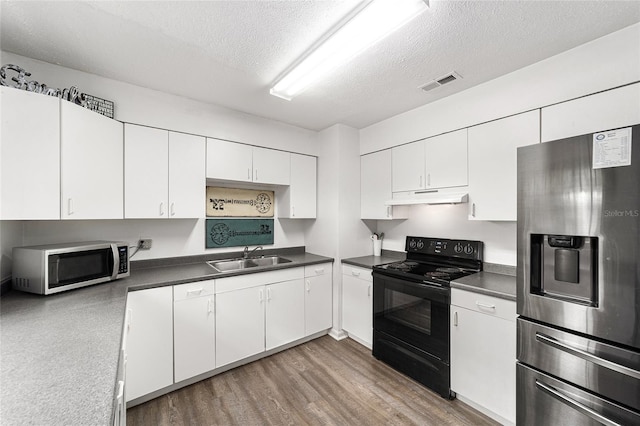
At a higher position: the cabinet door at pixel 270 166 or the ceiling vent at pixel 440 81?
the ceiling vent at pixel 440 81

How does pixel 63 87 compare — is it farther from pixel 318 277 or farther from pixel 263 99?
pixel 318 277

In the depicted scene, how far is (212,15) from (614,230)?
2.27m

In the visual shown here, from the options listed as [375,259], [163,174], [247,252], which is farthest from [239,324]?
[375,259]

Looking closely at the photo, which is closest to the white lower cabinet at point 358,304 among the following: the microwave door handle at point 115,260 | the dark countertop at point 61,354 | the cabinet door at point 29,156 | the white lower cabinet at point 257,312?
the white lower cabinet at point 257,312

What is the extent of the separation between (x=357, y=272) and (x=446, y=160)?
1436 millimetres

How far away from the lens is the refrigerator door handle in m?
1.17

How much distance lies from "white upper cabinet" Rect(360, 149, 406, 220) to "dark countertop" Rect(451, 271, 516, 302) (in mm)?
1045

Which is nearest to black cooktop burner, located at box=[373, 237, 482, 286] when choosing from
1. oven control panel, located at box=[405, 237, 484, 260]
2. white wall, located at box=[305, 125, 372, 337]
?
oven control panel, located at box=[405, 237, 484, 260]

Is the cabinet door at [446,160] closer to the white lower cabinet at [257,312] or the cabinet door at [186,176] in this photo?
the white lower cabinet at [257,312]

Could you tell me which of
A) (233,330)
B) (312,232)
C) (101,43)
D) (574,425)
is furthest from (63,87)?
(574,425)

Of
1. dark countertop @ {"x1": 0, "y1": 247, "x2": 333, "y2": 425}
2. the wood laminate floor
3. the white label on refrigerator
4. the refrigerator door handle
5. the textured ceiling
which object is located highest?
the textured ceiling

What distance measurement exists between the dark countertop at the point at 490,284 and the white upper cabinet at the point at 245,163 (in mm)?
2045

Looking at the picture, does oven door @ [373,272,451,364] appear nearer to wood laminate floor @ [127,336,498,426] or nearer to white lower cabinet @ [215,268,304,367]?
wood laminate floor @ [127,336,498,426]

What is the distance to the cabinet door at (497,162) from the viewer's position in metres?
1.93
